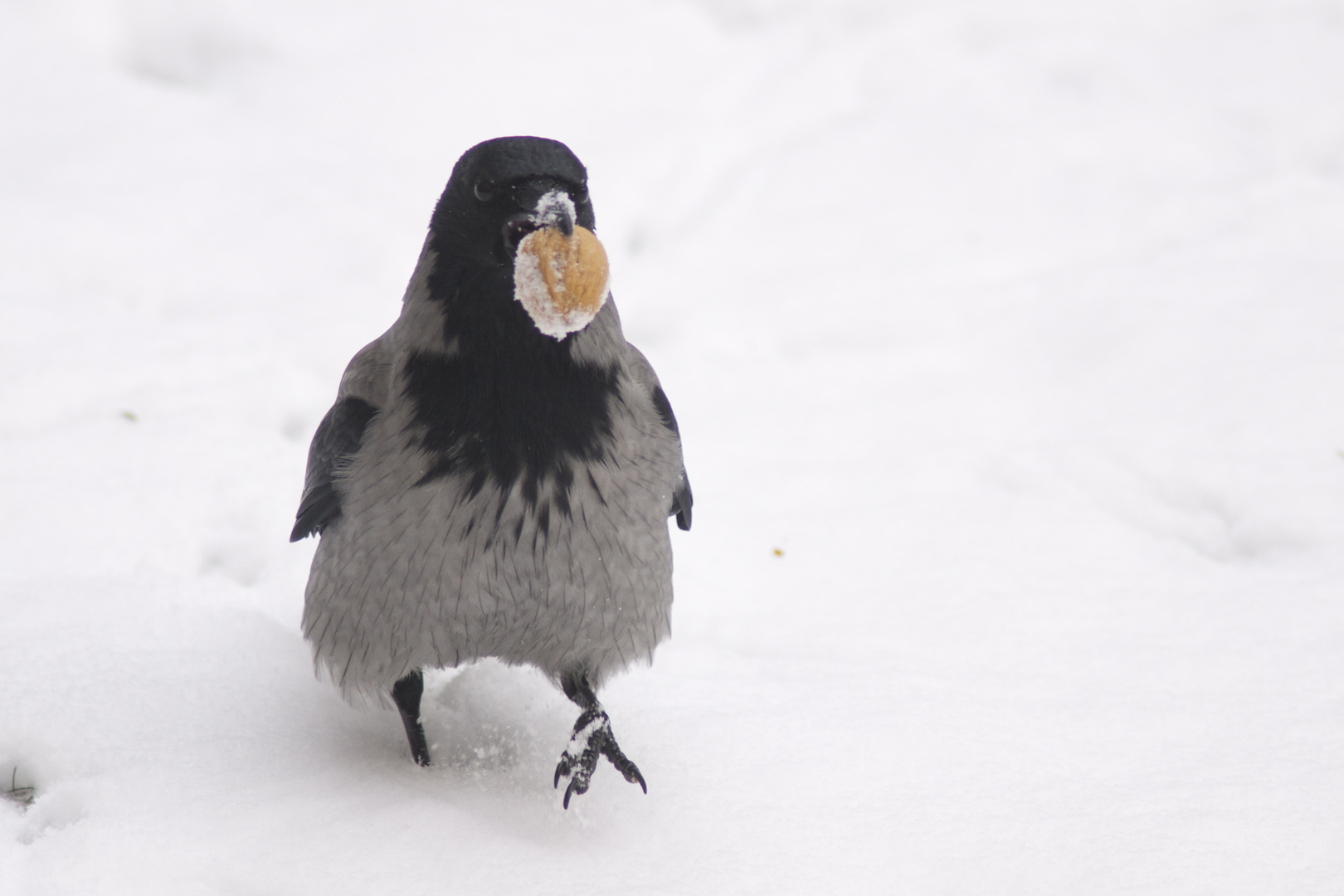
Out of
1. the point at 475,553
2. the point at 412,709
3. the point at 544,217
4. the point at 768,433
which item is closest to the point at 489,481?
the point at 475,553

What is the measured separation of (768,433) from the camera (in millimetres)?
4637

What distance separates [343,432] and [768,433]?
2.24 metres

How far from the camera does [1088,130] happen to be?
6.73 m

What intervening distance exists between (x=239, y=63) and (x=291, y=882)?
525cm

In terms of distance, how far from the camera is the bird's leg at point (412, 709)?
9.09 feet

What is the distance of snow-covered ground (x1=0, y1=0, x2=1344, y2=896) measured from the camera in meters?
2.61

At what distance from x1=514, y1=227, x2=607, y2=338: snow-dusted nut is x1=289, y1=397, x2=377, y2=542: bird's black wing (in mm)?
572

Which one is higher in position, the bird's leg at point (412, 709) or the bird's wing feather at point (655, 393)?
the bird's wing feather at point (655, 393)

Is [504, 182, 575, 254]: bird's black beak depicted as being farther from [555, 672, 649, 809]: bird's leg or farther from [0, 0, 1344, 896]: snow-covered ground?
[0, 0, 1344, 896]: snow-covered ground

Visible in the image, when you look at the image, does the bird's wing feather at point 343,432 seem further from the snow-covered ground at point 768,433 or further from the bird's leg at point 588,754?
the bird's leg at point 588,754

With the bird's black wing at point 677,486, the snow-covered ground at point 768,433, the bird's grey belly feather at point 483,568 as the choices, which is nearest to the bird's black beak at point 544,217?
the bird's grey belly feather at point 483,568

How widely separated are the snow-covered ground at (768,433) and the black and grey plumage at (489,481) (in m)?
0.33

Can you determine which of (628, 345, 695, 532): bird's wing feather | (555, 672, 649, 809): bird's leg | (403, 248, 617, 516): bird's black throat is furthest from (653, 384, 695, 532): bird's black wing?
(555, 672, 649, 809): bird's leg

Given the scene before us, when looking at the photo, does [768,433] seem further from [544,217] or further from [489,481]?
[544,217]
